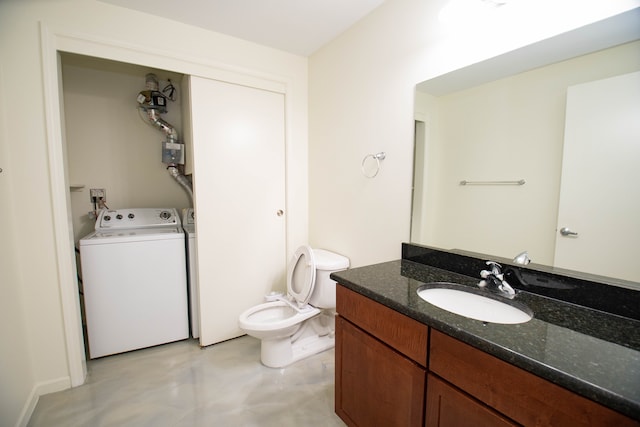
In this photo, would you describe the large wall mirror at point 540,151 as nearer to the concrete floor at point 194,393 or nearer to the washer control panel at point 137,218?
the concrete floor at point 194,393

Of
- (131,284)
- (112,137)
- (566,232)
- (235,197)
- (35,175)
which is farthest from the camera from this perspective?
(112,137)

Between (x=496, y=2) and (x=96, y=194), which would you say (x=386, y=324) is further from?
(x=96, y=194)

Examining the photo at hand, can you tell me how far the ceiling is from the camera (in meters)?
1.71

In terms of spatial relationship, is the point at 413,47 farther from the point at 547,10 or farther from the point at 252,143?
the point at 252,143

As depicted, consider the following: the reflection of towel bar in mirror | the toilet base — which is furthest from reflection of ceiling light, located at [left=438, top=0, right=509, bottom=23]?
the toilet base

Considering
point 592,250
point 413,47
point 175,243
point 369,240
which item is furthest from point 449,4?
point 175,243

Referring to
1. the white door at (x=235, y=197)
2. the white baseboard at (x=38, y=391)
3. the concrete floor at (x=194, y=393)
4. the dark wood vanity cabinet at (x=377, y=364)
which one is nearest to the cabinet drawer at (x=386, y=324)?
the dark wood vanity cabinet at (x=377, y=364)

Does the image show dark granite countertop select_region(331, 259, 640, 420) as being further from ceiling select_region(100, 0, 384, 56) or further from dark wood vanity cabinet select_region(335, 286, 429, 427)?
ceiling select_region(100, 0, 384, 56)

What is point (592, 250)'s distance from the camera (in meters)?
1.00

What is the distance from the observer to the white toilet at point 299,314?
6.15 feet

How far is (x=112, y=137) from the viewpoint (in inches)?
97.7

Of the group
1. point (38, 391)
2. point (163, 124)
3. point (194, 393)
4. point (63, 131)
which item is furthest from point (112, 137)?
point (194, 393)

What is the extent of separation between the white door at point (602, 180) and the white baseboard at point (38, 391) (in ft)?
8.81

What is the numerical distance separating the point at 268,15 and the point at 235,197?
51.2 inches
